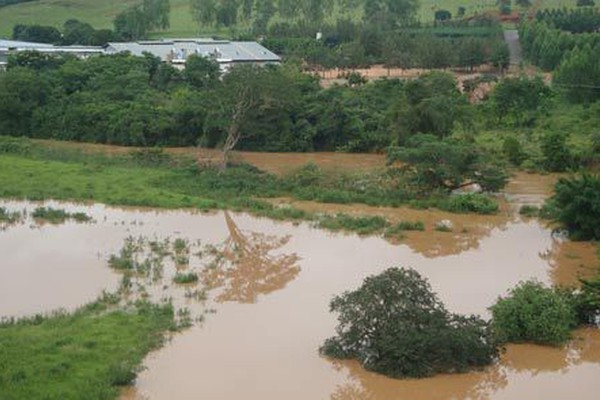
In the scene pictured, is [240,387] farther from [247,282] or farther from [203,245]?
[203,245]

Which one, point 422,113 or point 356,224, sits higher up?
point 422,113

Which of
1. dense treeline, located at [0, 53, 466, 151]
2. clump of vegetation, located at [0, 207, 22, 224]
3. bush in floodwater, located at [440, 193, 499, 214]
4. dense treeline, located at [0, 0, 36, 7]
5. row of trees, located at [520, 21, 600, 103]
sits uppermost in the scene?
dense treeline, located at [0, 0, 36, 7]

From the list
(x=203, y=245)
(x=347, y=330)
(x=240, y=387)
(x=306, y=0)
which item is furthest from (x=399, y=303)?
(x=306, y=0)

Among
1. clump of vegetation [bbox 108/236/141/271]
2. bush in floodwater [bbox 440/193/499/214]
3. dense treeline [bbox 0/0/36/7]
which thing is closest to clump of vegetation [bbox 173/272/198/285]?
clump of vegetation [bbox 108/236/141/271]

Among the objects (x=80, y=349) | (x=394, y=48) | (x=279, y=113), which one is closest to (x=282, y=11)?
(x=394, y=48)

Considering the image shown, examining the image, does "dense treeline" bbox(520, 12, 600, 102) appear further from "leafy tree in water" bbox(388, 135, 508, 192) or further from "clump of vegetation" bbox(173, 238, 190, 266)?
"clump of vegetation" bbox(173, 238, 190, 266)

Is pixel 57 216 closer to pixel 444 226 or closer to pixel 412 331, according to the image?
pixel 444 226
